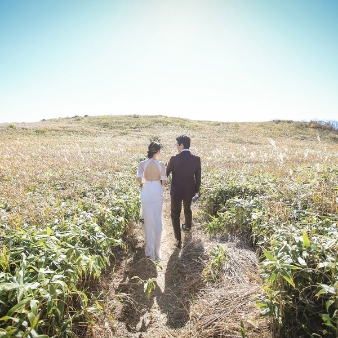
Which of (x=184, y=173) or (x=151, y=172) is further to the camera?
(x=184, y=173)

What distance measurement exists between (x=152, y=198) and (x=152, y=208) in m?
0.23

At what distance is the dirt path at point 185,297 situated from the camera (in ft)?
10.6

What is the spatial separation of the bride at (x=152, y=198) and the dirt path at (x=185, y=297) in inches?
14.4

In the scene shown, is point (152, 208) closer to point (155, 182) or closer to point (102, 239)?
point (155, 182)

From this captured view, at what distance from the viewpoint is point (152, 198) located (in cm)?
534

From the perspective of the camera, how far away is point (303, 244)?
9.07 ft

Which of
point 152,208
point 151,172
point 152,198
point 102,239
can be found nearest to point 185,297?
point 102,239

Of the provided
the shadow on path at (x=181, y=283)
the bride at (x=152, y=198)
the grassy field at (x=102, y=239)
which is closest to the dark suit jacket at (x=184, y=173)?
the bride at (x=152, y=198)

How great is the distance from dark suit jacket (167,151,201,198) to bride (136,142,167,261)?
57 cm

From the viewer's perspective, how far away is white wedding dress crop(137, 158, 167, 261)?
210 inches

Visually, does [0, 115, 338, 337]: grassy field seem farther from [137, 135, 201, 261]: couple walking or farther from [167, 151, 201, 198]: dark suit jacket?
Result: [167, 151, 201, 198]: dark suit jacket

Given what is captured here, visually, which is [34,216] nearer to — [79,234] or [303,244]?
[79,234]

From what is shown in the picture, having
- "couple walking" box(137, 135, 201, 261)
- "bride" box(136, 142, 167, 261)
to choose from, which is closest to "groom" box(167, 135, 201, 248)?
"couple walking" box(137, 135, 201, 261)

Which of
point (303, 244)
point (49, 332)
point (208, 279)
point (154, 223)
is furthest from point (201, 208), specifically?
point (49, 332)
